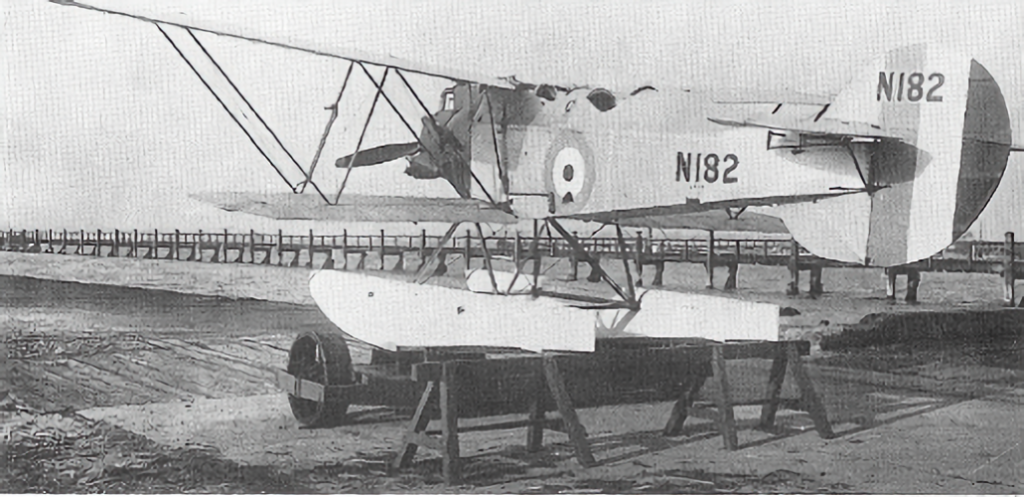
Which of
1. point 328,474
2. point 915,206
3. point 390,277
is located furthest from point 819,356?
point 328,474

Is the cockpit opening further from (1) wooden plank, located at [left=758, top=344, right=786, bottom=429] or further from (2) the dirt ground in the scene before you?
(1) wooden plank, located at [left=758, top=344, right=786, bottom=429]

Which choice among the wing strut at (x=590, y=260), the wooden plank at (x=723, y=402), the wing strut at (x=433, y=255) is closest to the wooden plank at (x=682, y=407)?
the wooden plank at (x=723, y=402)

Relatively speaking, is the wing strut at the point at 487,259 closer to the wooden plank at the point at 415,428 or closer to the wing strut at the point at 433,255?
the wing strut at the point at 433,255

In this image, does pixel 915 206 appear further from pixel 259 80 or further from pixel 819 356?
pixel 259 80

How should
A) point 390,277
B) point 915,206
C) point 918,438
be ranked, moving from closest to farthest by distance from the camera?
1. point 915,206
2. point 918,438
3. point 390,277

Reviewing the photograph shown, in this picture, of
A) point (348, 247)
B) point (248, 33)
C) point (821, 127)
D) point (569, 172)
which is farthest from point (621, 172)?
point (248, 33)

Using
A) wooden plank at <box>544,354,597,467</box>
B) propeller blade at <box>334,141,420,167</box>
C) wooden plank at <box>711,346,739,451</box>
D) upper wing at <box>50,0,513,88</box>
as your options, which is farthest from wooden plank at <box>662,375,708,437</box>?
propeller blade at <box>334,141,420,167</box>

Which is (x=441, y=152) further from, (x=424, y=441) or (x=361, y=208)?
(x=424, y=441)
